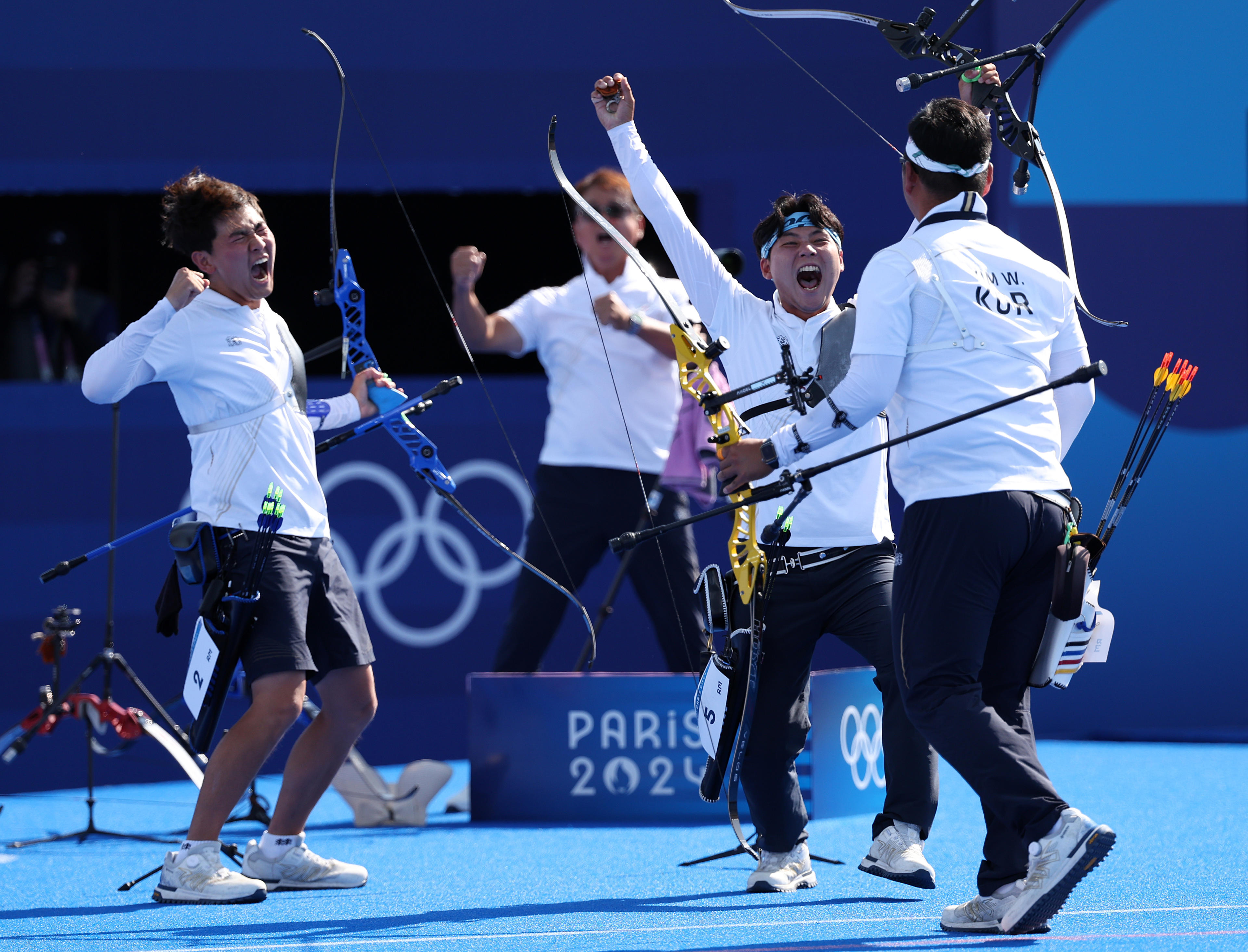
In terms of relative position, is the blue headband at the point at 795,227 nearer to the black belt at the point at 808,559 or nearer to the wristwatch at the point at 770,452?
the black belt at the point at 808,559

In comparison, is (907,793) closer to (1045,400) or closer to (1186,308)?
(1045,400)

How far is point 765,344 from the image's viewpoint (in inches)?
154

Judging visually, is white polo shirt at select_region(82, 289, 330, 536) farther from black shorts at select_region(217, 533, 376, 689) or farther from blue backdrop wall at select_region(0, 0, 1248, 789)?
blue backdrop wall at select_region(0, 0, 1248, 789)

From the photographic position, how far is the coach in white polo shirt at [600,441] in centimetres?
543

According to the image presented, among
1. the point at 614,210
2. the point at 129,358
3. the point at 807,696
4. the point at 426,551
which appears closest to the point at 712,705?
the point at 807,696

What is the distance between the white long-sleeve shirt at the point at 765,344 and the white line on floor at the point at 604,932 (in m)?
0.92

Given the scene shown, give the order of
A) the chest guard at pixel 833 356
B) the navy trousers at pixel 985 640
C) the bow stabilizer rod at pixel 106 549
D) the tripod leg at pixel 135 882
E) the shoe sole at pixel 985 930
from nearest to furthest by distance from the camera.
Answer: the navy trousers at pixel 985 640, the shoe sole at pixel 985 930, the chest guard at pixel 833 356, the tripod leg at pixel 135 882, the bow stabilizer rod at pixel 106 549

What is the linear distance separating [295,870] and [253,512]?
0.93 metres

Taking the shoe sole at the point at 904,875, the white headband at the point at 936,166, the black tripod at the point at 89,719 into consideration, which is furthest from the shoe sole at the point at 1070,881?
the black tripod at the point at 89,719

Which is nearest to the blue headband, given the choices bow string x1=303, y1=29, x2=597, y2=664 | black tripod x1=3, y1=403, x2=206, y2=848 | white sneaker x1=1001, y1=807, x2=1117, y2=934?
bow string x1=303, y1=29, x2=597, y2=664

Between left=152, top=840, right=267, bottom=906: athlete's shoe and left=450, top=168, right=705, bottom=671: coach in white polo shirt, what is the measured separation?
1860 mm

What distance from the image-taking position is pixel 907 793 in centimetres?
373

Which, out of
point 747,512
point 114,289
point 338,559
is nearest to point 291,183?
point 114,289

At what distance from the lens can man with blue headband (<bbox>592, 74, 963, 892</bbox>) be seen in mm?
3740
